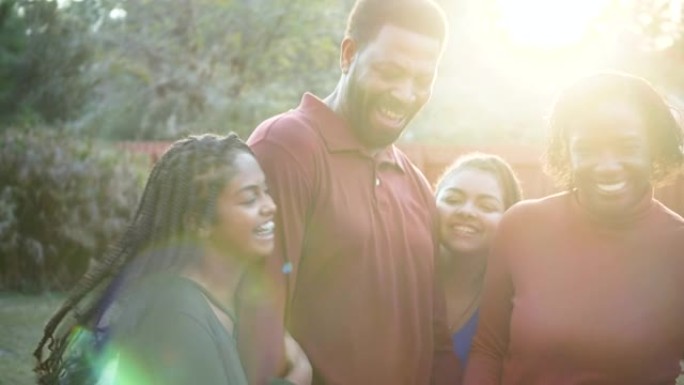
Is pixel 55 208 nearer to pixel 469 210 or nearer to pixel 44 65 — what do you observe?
pixel 469 210

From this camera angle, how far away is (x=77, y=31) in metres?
16.3

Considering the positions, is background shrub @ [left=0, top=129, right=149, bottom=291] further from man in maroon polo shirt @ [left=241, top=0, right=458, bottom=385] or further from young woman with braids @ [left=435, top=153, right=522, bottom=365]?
man in maroon polo shirt @ [left=241, top=0, right=458, bottom=385]

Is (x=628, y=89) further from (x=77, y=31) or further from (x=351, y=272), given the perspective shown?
(x=77, y=31)

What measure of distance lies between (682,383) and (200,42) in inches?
397

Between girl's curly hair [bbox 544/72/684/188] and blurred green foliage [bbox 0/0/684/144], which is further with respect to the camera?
blurred green foliage [bbox 0/0/684/144]

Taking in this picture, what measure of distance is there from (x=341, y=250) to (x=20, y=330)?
6.51 metres

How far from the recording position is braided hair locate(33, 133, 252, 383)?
2.67 meters

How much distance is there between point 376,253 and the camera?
2865mm

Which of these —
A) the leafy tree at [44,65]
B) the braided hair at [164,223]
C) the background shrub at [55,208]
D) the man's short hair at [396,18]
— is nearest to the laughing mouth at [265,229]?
the braided hair at [164,223]

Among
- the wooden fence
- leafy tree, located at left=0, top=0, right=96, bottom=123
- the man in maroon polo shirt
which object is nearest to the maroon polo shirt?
the man in maroon polo shirt

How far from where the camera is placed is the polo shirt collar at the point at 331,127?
286 cm

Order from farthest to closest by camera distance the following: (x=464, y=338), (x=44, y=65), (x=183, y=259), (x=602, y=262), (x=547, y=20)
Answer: (x=44, y=65) < (x=547, y=20) < (x=464, y=338) < (x=602, y=262) < (x=183, y=259)

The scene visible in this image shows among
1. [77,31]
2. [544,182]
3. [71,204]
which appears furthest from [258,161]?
[77,31]

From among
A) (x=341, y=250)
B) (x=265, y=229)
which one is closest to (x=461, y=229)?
(x=341, y=250)
